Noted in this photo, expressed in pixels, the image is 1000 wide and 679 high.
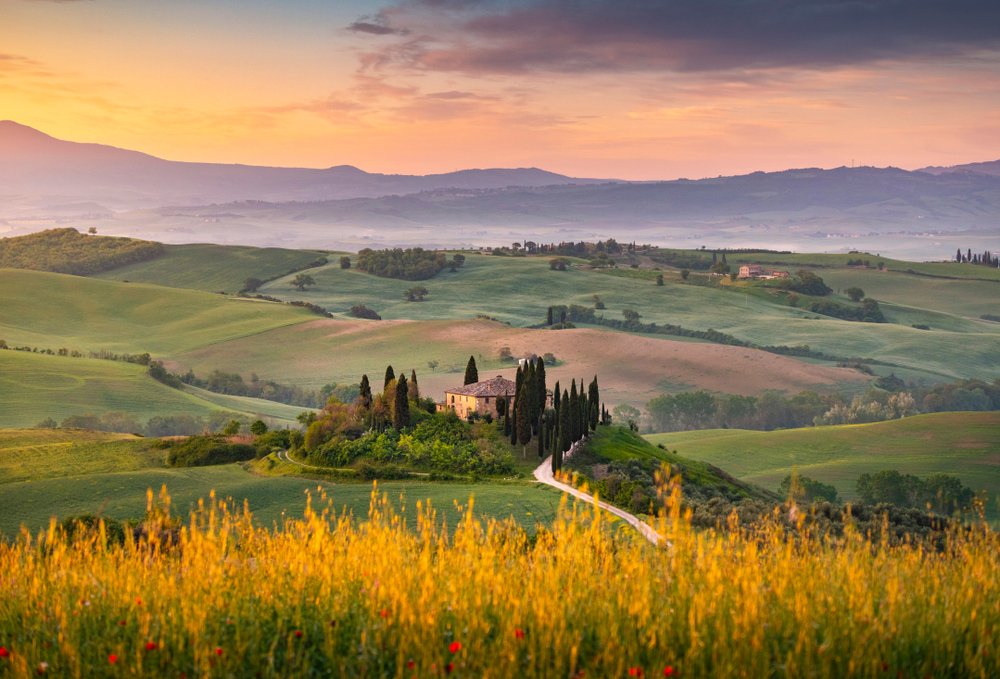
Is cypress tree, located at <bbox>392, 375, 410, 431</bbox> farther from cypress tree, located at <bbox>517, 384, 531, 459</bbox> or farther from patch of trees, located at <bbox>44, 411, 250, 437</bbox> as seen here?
patch of trees, located at <bbox>44, 411, 250, 437</bbox>

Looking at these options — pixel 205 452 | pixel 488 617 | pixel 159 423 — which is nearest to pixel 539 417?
pixel 205 452

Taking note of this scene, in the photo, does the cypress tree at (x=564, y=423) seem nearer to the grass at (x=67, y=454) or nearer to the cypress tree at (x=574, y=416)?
the cypress tree at (x=574, y=416)

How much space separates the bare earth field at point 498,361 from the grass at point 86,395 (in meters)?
26.8

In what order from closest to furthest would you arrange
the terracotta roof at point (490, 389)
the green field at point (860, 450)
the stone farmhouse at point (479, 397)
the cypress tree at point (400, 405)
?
1. the cypress tree at point (400, 405)
2. the stone farmhouse at point (479, 397)
3. the terracotta roof at point (490, 389)
4. the green field at point (860, 450)

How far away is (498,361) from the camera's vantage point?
16900cm

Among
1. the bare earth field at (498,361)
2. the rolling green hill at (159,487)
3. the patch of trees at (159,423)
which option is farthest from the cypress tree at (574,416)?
the bare earth field at (498,361)

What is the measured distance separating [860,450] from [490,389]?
49.1 meters

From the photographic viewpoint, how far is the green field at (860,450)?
102 metres

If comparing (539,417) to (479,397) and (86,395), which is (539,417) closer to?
(479,397)

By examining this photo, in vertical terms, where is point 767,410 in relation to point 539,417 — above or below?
below

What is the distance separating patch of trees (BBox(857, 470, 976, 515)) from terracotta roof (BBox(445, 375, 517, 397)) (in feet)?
113

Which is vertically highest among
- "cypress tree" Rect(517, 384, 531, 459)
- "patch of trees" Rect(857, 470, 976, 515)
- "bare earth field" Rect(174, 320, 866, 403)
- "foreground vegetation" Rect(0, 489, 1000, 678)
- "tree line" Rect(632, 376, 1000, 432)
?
"foreground vegetation" Rect(0, 489, 1000, 678)

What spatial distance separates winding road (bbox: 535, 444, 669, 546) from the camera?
153ft

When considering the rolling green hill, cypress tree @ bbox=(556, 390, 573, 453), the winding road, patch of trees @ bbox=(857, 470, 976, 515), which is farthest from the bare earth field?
the winding road
